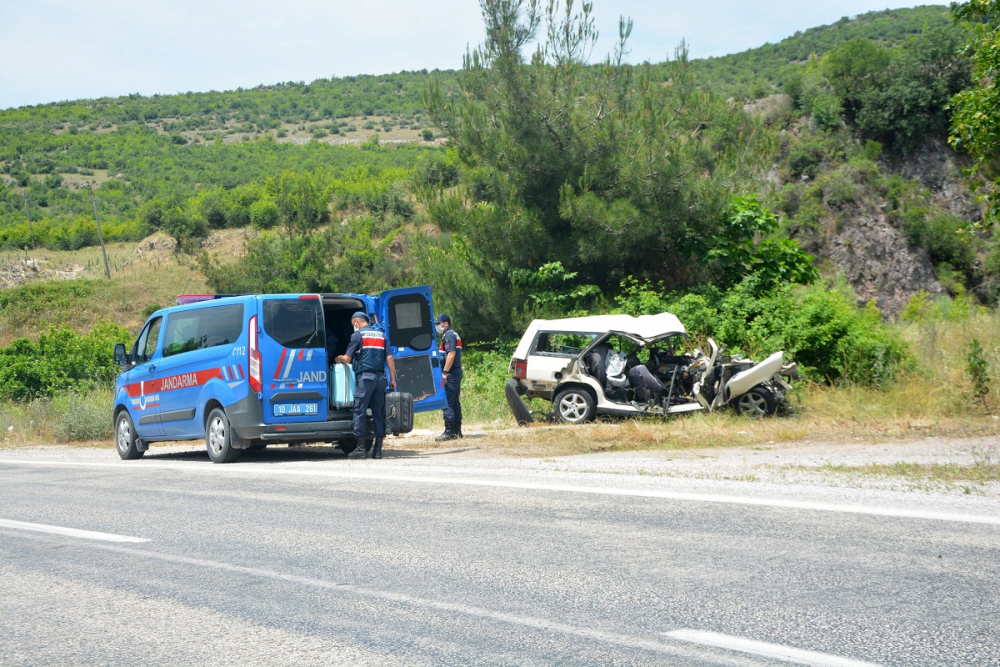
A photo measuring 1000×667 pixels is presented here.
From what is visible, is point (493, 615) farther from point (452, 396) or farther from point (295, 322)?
point (452, 396)

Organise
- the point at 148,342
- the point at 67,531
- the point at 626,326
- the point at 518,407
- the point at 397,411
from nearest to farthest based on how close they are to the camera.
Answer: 1. the point at 67,531
2. the point at 397,411
3. the point at 148,342
4. the point at 626,326
5. the point at 518,407

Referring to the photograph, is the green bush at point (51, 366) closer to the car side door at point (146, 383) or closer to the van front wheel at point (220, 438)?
the car side door at point (146, 383)

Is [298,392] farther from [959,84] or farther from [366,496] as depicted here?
[959,84]

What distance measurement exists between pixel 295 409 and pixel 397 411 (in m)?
1.31

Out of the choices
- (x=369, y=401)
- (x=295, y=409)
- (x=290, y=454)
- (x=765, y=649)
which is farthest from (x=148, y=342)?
(x=765, y=649)

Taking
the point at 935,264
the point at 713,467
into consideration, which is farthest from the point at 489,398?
the point at 935,264

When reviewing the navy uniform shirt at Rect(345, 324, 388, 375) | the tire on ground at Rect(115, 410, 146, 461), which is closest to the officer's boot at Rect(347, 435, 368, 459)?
the navy uniform shirt at Rect(345, 324, 388, 375)

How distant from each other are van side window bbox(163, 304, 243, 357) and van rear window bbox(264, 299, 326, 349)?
1.31 ft

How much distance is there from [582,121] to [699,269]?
424 centimetres

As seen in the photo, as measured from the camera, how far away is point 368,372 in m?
11.8

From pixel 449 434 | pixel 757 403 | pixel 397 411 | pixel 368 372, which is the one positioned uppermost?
pixel 368 372

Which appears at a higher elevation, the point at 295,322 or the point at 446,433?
the point at 295,322

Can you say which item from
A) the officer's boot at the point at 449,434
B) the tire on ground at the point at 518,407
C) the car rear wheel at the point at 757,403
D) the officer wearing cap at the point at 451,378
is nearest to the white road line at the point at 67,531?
the officer wearing cap at the point at 451,378

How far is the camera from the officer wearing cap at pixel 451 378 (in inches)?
548
